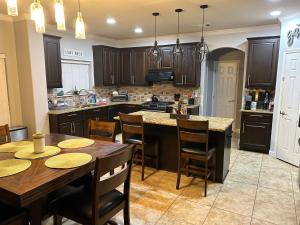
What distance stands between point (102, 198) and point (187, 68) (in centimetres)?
435

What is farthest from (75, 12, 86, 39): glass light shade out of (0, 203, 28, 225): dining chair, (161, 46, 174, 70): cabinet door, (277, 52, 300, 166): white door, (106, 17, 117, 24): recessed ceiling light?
(161, 46, 174, 70): cabinet door

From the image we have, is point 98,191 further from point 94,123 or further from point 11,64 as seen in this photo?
point 11,64

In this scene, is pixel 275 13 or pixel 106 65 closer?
pixel 275 13

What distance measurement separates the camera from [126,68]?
640 cm

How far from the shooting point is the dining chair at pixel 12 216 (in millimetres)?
1529

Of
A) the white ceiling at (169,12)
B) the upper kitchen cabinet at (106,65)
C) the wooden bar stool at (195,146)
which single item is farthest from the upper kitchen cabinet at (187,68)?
the wooden bar stool at (195,146)

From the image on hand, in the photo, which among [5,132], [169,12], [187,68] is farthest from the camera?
[187,68]

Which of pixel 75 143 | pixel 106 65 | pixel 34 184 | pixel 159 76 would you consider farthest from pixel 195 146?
pixel 106 65

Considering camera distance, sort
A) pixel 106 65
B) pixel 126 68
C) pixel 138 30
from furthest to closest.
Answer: pixel 126 68 → pixel 106 65 → pixel 138 30

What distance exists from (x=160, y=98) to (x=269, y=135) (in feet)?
9.67

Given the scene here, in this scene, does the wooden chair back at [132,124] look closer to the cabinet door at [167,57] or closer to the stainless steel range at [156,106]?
the stainless steel range at [156,106]

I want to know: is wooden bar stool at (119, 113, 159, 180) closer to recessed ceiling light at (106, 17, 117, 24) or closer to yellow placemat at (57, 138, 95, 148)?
yellow placemat at (57, 138, 95, 148)

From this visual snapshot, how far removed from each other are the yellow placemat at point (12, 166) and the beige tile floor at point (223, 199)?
961mm

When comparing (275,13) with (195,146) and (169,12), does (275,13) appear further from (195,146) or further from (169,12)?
(195,146)
